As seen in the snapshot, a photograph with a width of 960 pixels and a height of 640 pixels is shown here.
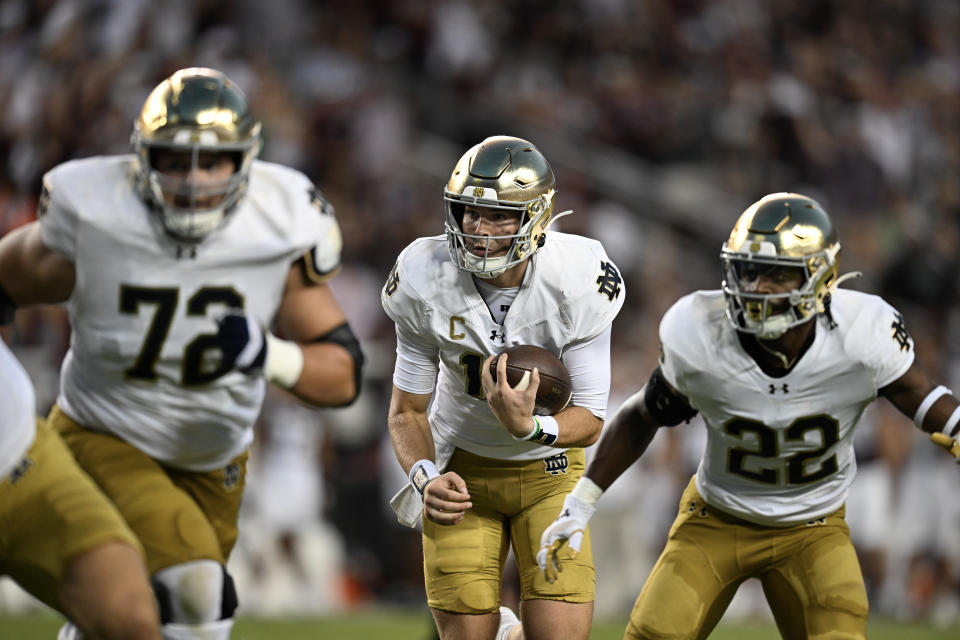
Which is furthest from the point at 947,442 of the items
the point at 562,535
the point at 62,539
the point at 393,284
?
the point at 62,539

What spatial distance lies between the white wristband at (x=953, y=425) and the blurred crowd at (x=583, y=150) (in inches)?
164

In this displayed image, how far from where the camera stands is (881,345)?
3963 millimetres

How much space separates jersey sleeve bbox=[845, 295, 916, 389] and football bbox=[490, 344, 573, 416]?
0.88 meters

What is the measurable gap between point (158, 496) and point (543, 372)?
1.20 meters

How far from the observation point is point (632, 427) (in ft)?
13.6

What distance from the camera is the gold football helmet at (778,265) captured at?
3936 mm

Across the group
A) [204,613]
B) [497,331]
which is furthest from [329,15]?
A: [204,613]

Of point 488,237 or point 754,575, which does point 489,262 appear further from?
point 754,575

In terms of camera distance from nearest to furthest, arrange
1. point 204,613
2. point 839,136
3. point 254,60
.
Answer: point 204,613, point 254,60, point 839,136

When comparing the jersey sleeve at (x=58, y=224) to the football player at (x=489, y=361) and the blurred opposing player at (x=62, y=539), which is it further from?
the football player at (x=489, y=361)

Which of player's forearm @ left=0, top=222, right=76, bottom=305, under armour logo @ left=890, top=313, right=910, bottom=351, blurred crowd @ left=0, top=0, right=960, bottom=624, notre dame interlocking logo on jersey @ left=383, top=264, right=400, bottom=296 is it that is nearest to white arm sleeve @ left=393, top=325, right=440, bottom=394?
notre dame interlocking logo on jersey @ left=383, top=264, right=400, bottom=296

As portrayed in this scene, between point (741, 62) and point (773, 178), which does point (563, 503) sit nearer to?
point (773, 178)

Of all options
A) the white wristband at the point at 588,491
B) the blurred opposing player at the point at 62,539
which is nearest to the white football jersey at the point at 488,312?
the white wristband at the point at 588,491

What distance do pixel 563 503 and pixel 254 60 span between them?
235 inches
